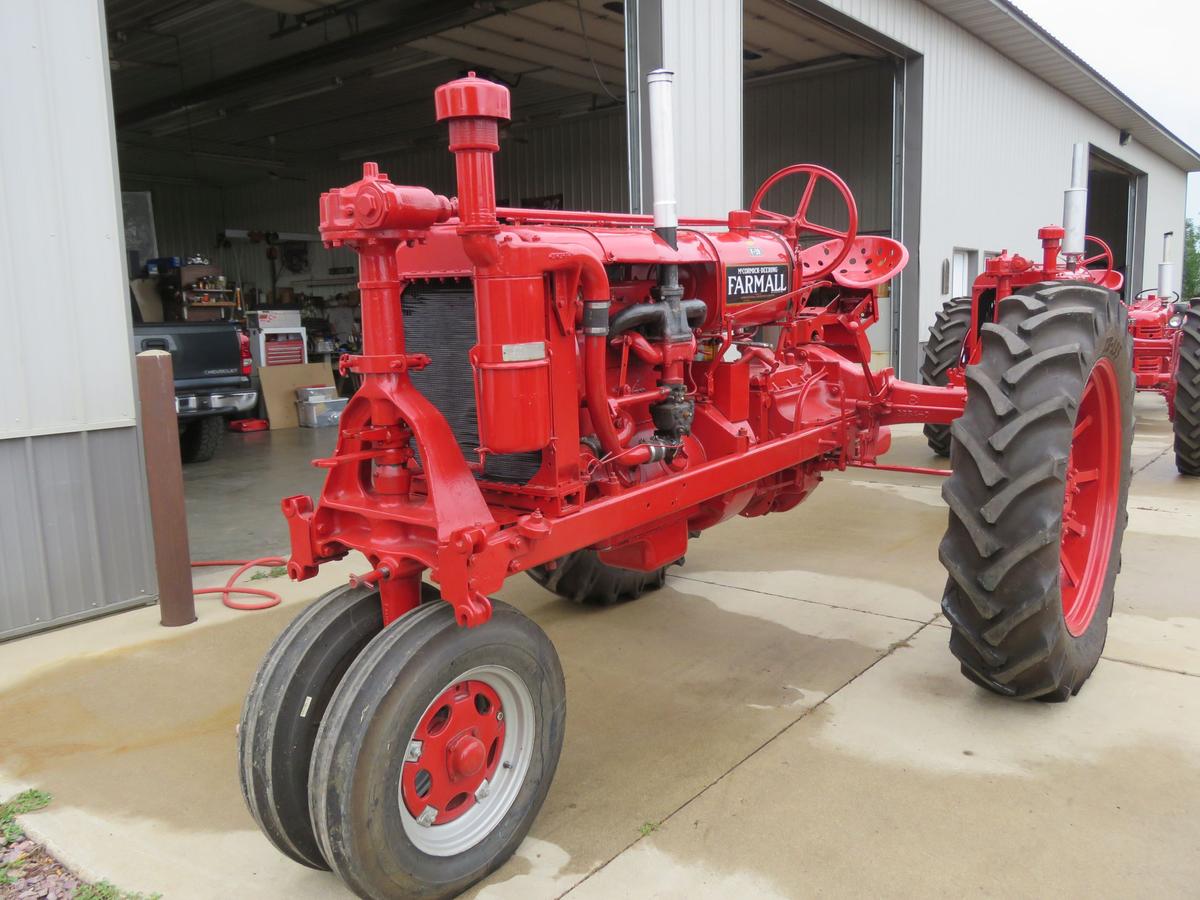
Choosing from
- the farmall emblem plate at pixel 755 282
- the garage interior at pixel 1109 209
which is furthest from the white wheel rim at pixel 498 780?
the garage interior at pixel 1109 209

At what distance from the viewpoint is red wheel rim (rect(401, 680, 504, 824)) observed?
2193 millimetres

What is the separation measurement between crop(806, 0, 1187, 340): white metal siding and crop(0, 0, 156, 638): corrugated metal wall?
6.19m

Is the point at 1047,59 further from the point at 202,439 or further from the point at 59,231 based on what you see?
the point at 59,231

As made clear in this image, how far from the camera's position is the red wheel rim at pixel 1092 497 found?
11.4ft

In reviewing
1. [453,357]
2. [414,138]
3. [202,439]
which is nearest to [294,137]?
[414,138]

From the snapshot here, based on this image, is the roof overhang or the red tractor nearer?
the red tractor

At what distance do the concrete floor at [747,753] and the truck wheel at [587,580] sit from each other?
0.09 metres

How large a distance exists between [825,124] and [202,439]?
10.3 meters

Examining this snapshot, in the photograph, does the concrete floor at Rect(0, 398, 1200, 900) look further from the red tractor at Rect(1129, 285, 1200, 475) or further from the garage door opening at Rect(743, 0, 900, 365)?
the garage door opening at Rect(743, 0, 900, 365)

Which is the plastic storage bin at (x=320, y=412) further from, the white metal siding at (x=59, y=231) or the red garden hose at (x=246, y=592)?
the white metal siding at (x=59, y=231)

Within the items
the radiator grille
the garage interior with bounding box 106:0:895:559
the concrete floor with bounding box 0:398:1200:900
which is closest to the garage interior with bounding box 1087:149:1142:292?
the garage interior with bounding box 106:0:895:559

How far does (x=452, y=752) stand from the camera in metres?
2.25

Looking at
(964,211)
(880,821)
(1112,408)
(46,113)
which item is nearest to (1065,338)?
(1112,408)

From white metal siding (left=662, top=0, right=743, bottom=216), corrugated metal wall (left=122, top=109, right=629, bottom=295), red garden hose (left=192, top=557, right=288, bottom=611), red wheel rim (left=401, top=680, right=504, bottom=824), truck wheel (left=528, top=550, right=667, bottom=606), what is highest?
corrugated metal wall (left=122, top=109, right=629, bottom=295)
